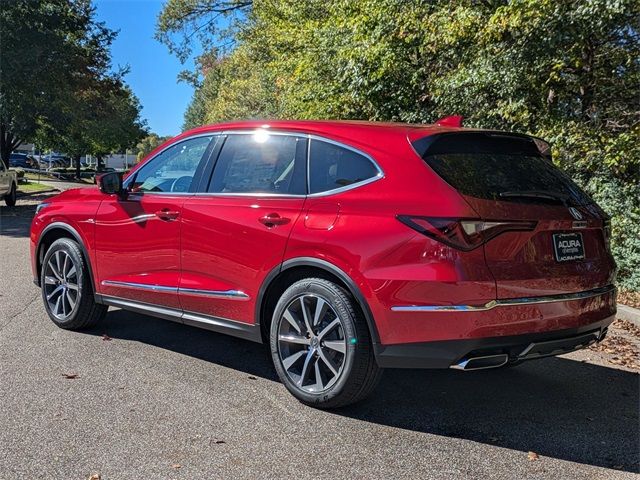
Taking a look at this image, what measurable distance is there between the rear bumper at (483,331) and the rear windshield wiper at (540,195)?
0.58 meters

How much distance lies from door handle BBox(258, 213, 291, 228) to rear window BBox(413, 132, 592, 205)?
0.97 m

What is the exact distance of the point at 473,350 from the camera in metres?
3.49

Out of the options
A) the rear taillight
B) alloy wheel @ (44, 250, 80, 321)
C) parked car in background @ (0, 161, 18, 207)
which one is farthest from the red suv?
parked car in background @ (0, 161, 18, 207)

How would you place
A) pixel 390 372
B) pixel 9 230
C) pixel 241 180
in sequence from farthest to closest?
1. pixel 9 230
2. pixel 390 372
3. pixel 241 180

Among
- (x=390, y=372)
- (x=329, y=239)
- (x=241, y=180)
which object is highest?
(x=241, y=180)

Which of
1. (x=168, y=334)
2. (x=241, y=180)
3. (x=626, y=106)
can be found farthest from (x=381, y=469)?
(x=626, y=106)

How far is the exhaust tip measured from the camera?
3525 millimetres

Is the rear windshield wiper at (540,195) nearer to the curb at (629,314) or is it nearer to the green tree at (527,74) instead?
the curb at (629,314)

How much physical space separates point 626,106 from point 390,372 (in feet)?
19.5

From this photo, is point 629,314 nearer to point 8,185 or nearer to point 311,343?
point 311,343

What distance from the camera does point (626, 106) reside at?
873 centimetres

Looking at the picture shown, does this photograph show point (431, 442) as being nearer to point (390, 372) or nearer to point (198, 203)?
point (390, 372)

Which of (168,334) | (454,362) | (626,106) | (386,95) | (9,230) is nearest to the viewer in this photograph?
(454,362)

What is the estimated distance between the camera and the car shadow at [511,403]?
3711mm
